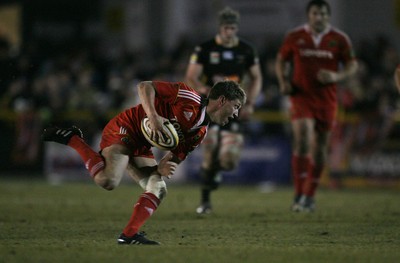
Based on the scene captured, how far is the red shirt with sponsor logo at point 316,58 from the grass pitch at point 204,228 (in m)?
1.55

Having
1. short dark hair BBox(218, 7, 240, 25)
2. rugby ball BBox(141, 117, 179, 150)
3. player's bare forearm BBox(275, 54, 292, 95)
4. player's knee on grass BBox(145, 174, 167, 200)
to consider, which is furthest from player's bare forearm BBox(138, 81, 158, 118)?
player's bare forearm BBox(275, 54, 292, 95)

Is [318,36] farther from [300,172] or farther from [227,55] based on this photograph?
[300,172]

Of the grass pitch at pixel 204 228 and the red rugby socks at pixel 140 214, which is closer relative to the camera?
the grass pitch at pixel 204 228

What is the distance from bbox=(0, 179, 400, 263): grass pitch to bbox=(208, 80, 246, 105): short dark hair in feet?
4.31

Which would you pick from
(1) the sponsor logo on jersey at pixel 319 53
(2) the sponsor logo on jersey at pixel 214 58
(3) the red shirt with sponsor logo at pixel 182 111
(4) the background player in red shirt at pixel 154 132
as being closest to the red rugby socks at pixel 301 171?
(1) the sponsor logo on jersey at pixel 319 53

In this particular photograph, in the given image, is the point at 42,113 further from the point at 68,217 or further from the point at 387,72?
the point at 68,217

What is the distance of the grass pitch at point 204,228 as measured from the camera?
723cm

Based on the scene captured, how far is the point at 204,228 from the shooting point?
9.52 meters

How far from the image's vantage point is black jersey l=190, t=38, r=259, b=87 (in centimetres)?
1176

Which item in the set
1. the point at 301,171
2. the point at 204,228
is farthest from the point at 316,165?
the point at 204,228

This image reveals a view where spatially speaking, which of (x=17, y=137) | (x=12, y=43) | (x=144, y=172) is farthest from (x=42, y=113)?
(x=144, y=172)

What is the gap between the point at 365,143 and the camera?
56.0 feet

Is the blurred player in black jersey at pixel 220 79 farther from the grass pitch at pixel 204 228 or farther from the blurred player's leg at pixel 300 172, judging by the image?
the blurred player's leg at pixel 300 172

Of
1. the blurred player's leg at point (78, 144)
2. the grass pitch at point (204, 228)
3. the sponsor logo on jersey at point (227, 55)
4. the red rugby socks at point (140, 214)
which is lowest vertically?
the grass pitch at point (204, 228)
